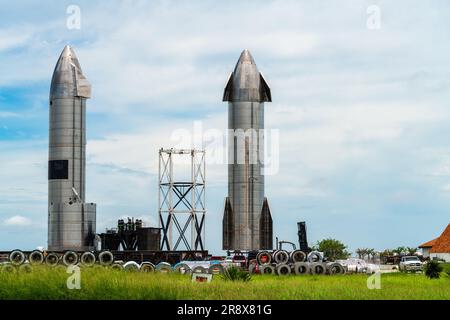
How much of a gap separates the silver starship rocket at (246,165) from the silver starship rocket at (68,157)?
50.9ft

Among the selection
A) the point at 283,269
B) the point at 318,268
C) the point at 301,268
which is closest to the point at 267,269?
the point at 283,269

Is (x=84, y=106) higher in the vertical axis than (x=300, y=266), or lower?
higher

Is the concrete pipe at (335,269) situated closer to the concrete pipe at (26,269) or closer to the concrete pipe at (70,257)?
the concrete pipe at (70,257)

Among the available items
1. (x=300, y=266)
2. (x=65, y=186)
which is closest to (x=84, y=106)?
(x=65, y=186)

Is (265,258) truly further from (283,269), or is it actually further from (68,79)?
(68,79)

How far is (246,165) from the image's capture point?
9300 cm

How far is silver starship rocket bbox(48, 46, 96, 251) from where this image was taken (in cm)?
8938

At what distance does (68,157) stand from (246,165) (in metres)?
19.1

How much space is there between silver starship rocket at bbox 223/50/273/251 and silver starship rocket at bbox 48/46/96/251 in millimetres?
15526
